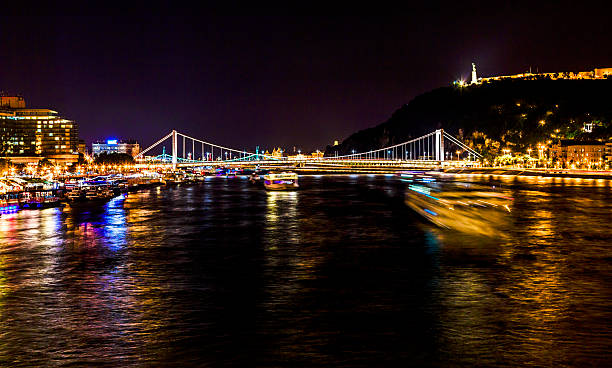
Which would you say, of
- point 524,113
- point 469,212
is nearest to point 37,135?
point 524,113

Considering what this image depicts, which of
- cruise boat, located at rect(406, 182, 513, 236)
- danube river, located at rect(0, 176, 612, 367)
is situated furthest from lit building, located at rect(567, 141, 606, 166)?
danube river, located at rect(0, 176, 612, 367)

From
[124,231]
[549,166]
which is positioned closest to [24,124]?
[549,166]

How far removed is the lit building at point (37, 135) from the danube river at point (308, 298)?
155m

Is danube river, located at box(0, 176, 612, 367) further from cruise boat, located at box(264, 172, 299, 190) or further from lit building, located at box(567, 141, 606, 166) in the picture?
lit building, located at box(567, 141, 606, 166)

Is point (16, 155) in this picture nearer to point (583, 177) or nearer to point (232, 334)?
point (583, 177)

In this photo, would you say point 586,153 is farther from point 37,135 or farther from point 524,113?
point 37,135

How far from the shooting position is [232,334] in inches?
A: 423

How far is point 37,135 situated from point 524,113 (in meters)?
137

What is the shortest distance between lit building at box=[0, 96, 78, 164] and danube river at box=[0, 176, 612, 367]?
154681 mm

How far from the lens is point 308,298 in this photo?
44.7ft

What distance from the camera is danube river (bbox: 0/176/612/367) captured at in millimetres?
9656

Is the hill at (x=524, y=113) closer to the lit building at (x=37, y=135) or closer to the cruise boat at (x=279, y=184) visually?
the cruise boat at (x=279, y=184)

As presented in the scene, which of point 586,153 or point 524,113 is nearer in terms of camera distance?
point 586,153

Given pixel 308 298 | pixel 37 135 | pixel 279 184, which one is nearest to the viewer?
pixel 308 298
